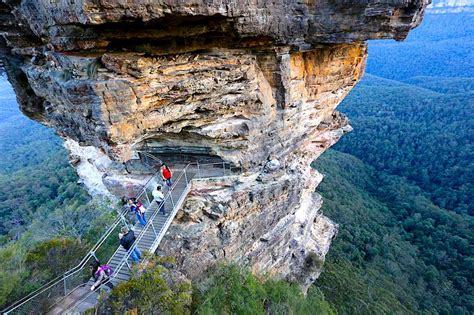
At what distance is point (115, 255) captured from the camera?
10250 mm

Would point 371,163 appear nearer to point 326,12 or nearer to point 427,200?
point 427,200

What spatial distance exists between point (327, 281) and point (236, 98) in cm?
1765

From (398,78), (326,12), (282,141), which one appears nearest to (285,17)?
(326,12)

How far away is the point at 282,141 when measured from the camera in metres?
14.3

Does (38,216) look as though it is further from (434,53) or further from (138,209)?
(434,53)

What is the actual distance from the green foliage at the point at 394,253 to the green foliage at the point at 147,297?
16540mm

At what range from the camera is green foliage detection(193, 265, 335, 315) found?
31.7 feet

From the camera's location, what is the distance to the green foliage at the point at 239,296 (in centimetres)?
966

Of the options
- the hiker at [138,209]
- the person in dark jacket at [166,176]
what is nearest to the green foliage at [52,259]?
the hiker at [138,209]

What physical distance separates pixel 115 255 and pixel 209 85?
254 inches

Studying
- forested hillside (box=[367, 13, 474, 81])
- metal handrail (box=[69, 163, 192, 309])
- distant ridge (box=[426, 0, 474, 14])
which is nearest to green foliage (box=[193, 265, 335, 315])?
metal handrail (box=[69, 163, 192, 309])

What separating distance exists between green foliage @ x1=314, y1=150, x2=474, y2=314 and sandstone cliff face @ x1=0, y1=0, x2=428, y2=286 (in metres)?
10.1

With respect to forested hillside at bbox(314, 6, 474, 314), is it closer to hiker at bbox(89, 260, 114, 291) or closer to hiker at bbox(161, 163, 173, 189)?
hiker at bbox(161, 163, 173, 189)

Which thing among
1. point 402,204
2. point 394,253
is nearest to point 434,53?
point 402,204
